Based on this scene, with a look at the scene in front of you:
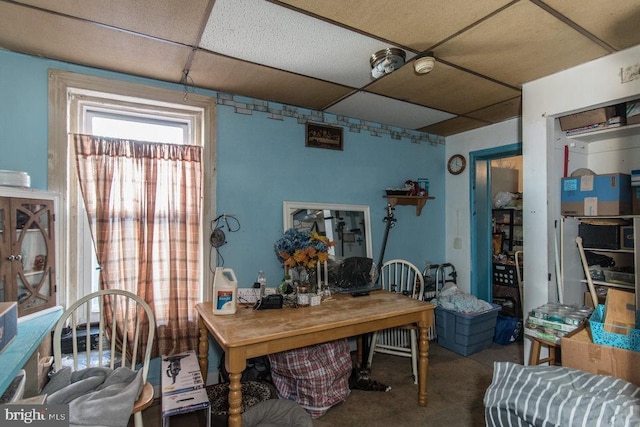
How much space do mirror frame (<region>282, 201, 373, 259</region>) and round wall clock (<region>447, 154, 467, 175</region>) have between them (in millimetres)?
1284

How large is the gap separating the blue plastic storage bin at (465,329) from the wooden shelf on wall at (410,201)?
111cm

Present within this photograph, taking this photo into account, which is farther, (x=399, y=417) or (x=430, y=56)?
(x=399, y=417)

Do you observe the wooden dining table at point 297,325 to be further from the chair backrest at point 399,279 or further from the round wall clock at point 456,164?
the round wall clock at point 456,164

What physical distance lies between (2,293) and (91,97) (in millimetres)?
1344

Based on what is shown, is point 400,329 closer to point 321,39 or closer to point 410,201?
point 410,201

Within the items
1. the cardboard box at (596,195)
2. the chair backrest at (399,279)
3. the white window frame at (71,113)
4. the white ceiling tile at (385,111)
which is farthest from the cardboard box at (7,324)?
the cardboard box at (596,195)

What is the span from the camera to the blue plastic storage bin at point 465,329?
120 inches

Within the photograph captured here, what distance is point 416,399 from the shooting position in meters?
2.36

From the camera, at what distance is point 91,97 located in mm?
2201

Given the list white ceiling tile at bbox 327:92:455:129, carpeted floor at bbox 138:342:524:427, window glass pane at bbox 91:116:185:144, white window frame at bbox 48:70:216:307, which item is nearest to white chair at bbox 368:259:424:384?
carpeted floor at bbox 138:342:524:427

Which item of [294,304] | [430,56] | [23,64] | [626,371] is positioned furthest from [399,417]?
[23,64]

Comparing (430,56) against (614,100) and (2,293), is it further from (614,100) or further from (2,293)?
(2,293)

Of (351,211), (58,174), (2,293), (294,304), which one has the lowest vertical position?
(294,304)

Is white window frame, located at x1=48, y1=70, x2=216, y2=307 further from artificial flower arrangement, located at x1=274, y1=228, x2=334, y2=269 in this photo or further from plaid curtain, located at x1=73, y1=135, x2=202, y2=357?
artificial flower arrangement, located at x1=274, y1=228, x2=334, y2=269
